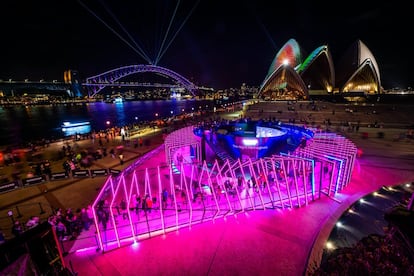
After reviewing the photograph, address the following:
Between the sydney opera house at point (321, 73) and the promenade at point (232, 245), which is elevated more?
the sydney opera house at point (321, 73)

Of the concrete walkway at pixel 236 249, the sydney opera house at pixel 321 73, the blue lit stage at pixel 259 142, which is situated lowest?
the concrete walkway at pixel 236 249

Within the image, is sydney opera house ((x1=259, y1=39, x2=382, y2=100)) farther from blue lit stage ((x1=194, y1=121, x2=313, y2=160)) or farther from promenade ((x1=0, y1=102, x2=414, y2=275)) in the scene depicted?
promenade ((x1=0, y1=102, x2=414, y2=275))

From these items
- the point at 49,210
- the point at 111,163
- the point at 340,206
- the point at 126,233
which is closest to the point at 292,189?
the point at 340,206

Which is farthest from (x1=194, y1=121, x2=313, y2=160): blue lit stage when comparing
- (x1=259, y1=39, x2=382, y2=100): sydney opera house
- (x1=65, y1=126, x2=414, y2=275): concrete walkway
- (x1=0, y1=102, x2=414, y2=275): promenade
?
(x1=259, y1=39, x2=382, y2=100): sydney opera house

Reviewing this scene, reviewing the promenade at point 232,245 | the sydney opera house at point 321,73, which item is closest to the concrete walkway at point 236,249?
the promenade at point 232,245

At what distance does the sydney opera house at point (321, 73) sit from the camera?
6362cm

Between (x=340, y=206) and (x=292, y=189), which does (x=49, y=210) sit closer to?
(x=292, y=189)

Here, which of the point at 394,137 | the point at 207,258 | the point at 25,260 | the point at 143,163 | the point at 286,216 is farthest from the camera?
the point at 394,137

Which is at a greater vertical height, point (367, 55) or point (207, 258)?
point (367, 55)

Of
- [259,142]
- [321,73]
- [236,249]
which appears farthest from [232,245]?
[321,73]

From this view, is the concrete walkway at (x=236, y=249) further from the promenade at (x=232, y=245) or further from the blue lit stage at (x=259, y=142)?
the blue lit stage at (x=259, y=142)

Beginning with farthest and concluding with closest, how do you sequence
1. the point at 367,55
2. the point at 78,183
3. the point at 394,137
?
1. the point at 367,55
2. the point at 394,137
3. the point at 78,183

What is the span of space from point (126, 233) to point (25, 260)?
5.43 m

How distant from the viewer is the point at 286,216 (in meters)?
9.70
